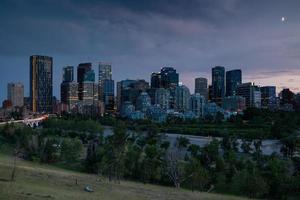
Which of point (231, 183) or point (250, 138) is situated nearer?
point (231, 183)

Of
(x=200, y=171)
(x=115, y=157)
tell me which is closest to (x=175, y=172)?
(x=200, y=171)

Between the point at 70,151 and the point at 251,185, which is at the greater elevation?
the point at 70,151

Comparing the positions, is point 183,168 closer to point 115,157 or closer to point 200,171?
point 200,171

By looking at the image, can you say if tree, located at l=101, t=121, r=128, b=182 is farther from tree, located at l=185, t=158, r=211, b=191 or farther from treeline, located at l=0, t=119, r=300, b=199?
tree, located at l=185, t=158, r=211, b=191

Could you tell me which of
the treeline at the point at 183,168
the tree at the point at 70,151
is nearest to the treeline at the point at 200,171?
the treeline at the point at 183,168

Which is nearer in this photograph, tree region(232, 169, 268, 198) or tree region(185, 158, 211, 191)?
tree region(232, 169, 268, 198)

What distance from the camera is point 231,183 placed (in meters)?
42.6

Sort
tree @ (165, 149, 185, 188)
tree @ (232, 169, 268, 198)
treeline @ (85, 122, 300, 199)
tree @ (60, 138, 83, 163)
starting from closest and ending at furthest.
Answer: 1. tree @ (232, 169, 268, 198)
2. treeline @ (85, 122, 300, 199)
3. tree @ (165, 149, 185, 188)
4. tree @ (60, 138, 83, 163)

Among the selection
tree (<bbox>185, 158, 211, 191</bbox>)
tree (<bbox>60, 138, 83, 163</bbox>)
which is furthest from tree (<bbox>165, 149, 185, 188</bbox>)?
tree (<bbox>60, 138, 83, 163</bbox>)

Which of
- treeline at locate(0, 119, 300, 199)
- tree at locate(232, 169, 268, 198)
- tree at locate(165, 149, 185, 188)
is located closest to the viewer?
tree at locate(232, 169, 268, 198)

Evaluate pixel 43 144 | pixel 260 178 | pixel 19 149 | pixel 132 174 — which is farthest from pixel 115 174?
pixel 19 149

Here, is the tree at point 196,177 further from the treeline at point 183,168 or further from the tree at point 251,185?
the tree at point 251,185

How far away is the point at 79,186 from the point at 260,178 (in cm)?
1738

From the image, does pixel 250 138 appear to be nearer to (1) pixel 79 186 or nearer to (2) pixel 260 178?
(2) pixel 260 178
